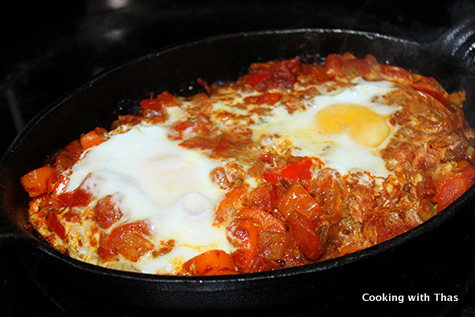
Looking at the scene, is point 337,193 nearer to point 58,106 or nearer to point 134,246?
point 134,246

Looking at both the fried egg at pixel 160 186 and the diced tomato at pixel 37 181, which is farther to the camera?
the diced tomato at pixel 37 181

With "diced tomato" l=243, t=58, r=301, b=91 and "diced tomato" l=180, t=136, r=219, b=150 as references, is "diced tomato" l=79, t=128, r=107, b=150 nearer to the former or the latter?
"diced tomato" l=180, t=136, r=219, b=150

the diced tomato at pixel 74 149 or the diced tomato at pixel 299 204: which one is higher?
the diced tomato at pixel 74 149

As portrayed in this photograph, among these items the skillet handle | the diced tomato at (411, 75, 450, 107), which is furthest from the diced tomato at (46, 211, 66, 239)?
the skillet handle

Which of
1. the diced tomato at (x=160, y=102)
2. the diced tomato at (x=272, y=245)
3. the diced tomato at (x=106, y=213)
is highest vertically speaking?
the diced tomato at (x=160, y=102)

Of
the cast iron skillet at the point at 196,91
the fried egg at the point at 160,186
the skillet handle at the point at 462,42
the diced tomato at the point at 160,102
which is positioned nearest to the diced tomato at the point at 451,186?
the cast iron skillet at the point at 196,91

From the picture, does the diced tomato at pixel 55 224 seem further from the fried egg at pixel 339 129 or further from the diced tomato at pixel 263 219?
the fried egg at pixel 339 129
